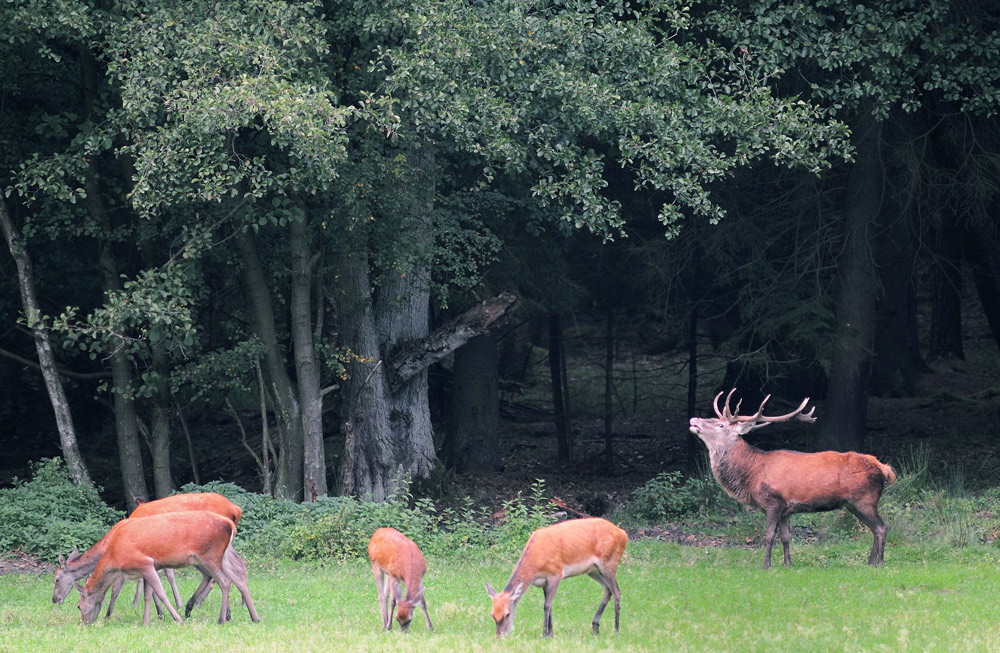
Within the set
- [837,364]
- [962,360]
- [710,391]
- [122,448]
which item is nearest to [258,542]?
[122,448]

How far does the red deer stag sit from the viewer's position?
33.8 feet

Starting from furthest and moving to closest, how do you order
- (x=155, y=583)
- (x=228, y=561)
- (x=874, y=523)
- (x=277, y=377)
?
1. (x=277, y=377)
2. (x=874, y=523)
3. (x=228, y=561)
4. (x=155, y=583)

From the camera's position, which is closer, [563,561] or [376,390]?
[563,561]

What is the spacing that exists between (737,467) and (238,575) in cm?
551

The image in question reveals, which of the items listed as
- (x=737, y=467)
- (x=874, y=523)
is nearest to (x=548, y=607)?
(x=737, y=467)

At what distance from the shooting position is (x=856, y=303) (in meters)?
19.0

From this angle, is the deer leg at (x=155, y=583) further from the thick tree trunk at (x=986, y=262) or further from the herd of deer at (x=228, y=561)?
the thick tree trunk at (x=986, y=262)

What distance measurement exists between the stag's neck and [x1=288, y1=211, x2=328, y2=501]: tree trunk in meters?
5.52

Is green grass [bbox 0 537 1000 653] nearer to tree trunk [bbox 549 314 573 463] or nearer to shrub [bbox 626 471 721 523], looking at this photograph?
shrub [bbox 626 471 721 523]

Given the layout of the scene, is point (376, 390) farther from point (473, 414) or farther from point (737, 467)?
point (737, 467)

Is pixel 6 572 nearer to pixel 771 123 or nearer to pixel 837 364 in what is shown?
pixel 771 123

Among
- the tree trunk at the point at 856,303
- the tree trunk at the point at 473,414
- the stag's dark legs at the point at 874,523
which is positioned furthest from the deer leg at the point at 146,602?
the tree trunk at the point at 856,303

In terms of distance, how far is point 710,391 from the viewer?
1129 inches

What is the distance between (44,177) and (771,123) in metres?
9.19
